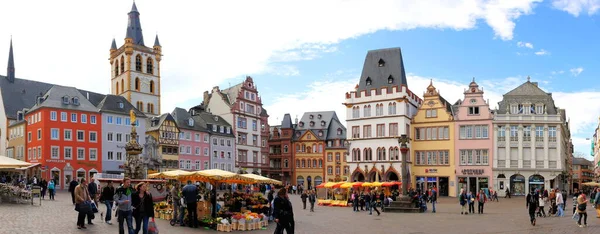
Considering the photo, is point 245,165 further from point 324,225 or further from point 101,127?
point 324,225

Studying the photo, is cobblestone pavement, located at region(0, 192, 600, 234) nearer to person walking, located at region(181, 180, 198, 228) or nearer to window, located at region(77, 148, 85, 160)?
person walking, located at region(181, 180, 198, 228)

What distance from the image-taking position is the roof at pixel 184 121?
7444 cm

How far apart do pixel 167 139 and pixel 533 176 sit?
42.3m

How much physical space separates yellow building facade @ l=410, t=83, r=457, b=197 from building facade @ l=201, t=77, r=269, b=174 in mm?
25753

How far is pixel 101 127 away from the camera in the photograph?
64.8 m

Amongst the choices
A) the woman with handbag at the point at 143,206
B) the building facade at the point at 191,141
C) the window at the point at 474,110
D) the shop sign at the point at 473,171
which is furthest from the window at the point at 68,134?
the woman with handbag at the point at 143,206

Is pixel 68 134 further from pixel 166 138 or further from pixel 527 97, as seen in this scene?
pixel 527 97

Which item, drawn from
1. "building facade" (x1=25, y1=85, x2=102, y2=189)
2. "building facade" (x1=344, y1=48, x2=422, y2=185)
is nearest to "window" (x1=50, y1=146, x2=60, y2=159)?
"building facade" (x1=25, y1=85, x2=102, y2=189)

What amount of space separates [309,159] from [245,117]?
11100mm

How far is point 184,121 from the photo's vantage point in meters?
75.2

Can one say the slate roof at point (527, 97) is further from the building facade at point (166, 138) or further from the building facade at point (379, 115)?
the building facade at point (166, 138)

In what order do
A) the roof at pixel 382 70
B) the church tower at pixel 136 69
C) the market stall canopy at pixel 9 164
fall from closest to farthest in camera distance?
the market stall canopy at pixel 9 164 < the roof at pixel 382 70 < the church tower at pixel 136 69

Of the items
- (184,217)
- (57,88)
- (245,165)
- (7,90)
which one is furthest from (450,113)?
(7,90)

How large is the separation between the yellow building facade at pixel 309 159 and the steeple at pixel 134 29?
33.7 m
